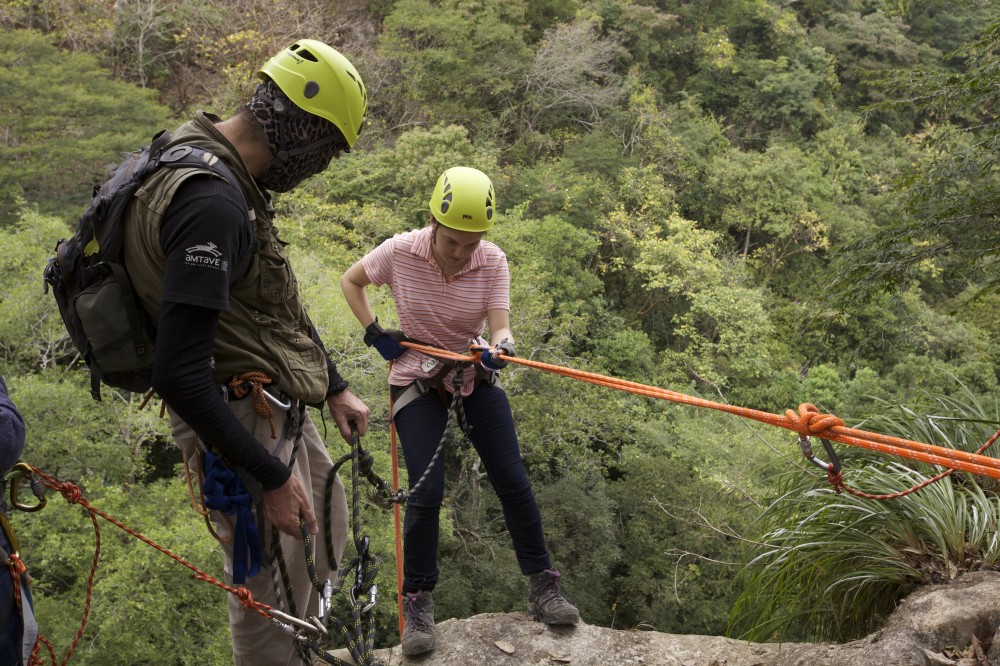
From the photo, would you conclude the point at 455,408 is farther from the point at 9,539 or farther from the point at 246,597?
the point at 9,539

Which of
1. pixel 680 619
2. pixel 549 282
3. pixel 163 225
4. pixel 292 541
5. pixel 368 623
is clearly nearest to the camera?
pixel 163 225

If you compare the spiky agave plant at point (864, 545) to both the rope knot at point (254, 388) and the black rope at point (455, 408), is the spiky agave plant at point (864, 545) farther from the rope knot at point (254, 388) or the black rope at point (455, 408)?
the rope knot at point (254, 388)

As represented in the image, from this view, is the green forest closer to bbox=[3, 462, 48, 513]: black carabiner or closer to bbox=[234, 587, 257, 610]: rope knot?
bbox=[234, 587, 257, 610]: rope knot

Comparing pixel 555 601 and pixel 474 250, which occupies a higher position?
pixel 474 250

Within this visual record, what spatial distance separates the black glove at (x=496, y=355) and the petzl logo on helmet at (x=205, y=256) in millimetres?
1272

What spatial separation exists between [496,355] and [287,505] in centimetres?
106

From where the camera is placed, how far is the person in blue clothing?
1.43 metres

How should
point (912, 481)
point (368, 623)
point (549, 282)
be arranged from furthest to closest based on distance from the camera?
point (549, 282) < point (912, 481) < point (368, 623)

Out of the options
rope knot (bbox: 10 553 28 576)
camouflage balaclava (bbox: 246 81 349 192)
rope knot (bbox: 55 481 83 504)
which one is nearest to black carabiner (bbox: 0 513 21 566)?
rope knot (bbox: 10 553 28 576)

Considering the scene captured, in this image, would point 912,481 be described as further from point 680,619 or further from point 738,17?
point 738,17

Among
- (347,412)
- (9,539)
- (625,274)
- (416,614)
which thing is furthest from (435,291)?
(625,274)

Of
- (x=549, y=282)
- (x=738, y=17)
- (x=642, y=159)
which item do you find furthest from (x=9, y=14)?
(x=738, y=17)

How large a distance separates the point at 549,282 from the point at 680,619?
718 centimetres

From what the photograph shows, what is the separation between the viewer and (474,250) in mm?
2875
